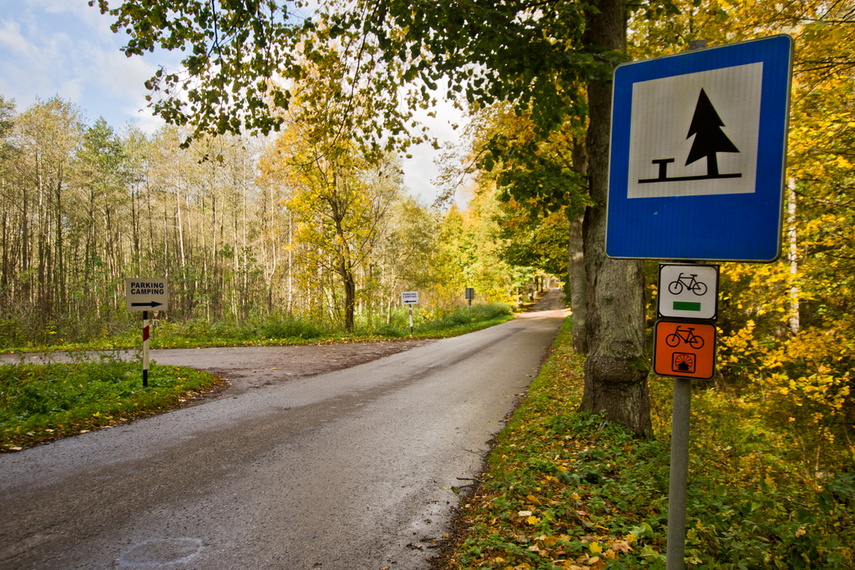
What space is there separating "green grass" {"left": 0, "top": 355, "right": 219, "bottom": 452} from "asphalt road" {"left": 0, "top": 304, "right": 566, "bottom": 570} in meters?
0.49

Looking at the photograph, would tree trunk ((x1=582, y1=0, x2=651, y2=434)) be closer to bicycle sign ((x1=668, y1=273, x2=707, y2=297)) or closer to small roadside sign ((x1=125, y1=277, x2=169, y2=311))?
bicycle sign ((x1=668, y1=273, x2=707, y2=297))

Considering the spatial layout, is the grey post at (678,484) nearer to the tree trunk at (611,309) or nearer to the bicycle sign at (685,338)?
the bicycle sign at (685,338)

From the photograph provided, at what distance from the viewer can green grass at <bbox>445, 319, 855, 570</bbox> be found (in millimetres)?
2584

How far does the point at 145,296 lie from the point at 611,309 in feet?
27.0

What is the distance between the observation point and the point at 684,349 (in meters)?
1.75

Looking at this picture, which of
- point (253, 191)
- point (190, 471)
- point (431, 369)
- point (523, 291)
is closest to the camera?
point (190, 471)

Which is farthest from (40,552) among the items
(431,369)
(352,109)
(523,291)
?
(523,291)

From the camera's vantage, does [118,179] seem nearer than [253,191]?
Yes

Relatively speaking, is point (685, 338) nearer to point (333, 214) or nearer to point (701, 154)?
point (701, 154)

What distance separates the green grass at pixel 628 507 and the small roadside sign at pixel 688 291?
63.3 inches

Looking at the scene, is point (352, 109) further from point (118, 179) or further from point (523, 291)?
point (523, 291)

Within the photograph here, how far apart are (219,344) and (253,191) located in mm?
20433

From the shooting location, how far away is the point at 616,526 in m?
3.12

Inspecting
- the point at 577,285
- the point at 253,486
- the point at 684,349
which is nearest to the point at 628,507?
the point at 684,349
